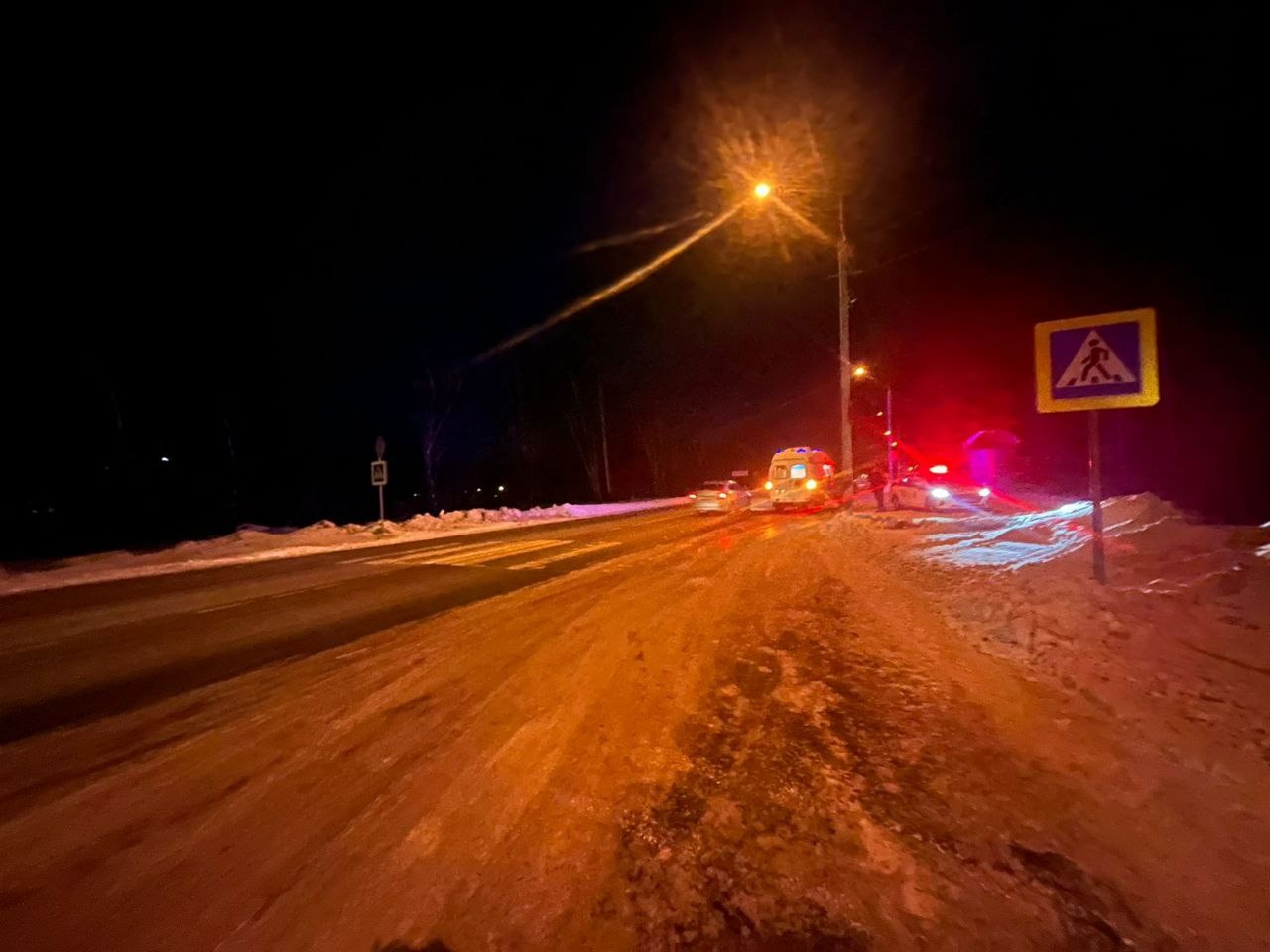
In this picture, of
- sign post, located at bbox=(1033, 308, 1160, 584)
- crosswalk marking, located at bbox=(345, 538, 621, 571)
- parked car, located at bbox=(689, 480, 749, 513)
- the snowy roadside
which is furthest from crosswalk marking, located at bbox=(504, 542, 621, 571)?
parked car, located at bbox=(689, 480, 749, 513)

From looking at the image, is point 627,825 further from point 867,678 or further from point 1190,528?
point 1190,528

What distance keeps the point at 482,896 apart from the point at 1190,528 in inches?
399

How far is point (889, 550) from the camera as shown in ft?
42.4

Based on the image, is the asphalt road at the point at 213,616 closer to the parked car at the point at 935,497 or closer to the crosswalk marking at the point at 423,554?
the crosswalk marking at the point at 423,554

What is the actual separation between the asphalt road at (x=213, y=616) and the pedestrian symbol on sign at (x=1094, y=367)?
25.6ft

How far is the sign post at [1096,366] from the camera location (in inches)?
268

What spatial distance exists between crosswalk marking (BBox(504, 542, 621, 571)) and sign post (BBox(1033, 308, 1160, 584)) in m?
9.06

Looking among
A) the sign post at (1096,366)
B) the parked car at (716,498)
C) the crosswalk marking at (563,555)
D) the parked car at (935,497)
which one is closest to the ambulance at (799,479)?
the parked car at (716,498)

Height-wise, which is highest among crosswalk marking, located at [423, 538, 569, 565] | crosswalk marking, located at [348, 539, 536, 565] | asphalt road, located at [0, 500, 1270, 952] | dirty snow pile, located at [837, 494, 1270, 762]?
dirty snow pile, located at [837, 494, 1270, 762]

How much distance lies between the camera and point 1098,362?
22.9ft

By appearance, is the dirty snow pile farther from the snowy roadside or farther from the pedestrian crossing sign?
the snowy roadside

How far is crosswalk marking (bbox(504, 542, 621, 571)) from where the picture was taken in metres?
13.7

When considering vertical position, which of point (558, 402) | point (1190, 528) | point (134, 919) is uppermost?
point (558, 402)

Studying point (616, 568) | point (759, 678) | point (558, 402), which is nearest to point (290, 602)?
point (616, 568)
